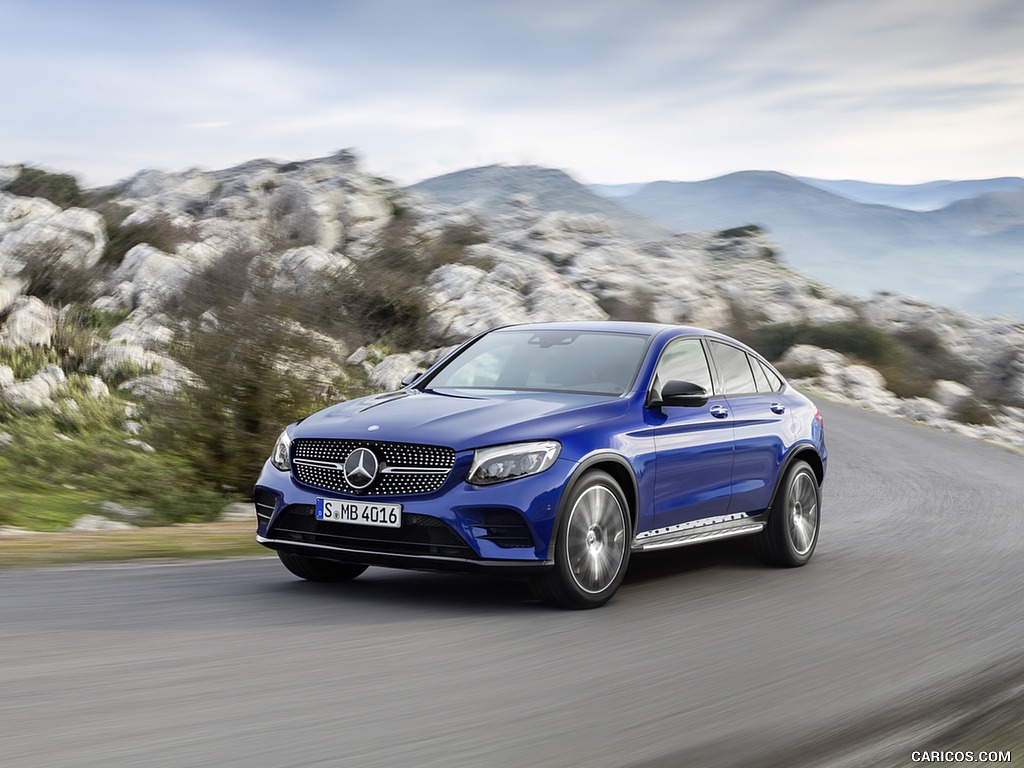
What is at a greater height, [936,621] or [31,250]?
[31,250]

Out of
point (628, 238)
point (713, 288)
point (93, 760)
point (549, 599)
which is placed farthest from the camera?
point (628, 238)

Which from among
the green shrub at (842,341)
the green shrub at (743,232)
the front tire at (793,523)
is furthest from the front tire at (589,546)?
the green shrub at (743,232)

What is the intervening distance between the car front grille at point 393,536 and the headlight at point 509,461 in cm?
32

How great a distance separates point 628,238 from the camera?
300 ft

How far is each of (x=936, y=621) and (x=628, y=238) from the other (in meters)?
85.2

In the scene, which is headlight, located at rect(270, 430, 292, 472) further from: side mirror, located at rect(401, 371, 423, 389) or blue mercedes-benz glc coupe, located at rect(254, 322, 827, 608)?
side mirror, located at rect(401, 371, 423, 389)

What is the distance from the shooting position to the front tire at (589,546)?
6883mm

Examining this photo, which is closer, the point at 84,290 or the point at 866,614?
the point at 866,614

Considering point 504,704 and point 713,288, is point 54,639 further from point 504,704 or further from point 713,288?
point 713,288

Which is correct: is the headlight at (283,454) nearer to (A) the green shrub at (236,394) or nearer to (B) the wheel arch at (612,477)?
(B) the wheel arch at (612,477)

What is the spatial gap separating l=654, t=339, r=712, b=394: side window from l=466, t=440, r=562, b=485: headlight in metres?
1.43

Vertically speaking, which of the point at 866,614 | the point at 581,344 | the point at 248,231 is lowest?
the point at 866,614

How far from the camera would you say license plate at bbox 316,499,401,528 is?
6750 millimetres

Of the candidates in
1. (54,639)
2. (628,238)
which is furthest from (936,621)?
(628,238)
